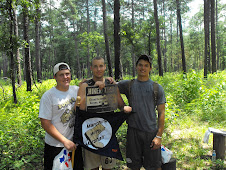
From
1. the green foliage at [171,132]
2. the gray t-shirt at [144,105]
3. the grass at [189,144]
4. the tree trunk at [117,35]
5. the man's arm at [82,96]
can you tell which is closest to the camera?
the man's arm at [82,96]

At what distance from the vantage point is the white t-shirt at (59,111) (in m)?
2.22

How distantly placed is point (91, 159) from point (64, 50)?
43513 mm

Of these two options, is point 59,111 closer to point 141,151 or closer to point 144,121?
point 144,121

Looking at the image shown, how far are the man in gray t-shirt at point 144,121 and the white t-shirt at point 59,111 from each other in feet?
2.87

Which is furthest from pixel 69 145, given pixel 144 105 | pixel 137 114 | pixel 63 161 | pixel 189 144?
pixel 189 144

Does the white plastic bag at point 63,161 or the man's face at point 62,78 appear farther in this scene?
the man's face at point 62,78

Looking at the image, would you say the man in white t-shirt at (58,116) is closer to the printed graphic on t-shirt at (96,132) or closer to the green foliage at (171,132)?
the printed graphic on t-shirt at (96,132)

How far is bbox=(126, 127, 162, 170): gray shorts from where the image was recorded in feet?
8.48

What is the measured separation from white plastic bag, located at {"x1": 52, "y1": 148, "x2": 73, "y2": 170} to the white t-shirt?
0.11 m

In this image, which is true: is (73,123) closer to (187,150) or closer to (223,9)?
(187,150)

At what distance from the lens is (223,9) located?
119 feet

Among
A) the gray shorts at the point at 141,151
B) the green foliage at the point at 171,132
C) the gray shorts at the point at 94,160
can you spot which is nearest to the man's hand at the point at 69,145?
the gray shorts at the point at 94,160

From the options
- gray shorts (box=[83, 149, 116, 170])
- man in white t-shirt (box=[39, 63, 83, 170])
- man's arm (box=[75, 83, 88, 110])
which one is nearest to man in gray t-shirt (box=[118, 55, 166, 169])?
gray shorts (box=[83, 149, 116, 170])

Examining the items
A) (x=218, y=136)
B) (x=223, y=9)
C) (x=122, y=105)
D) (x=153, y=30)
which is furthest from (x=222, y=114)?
(x=223, y=9)
